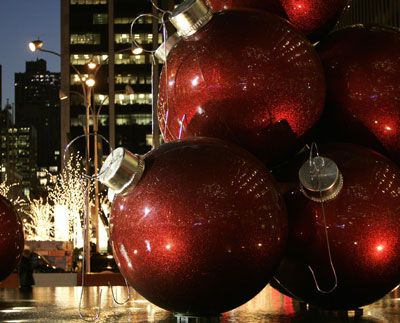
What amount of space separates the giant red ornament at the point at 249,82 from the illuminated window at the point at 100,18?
4080 inches

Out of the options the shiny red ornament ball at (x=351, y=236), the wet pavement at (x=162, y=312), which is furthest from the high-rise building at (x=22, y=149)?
the shiny red ornament ball at (x=351, y=236)

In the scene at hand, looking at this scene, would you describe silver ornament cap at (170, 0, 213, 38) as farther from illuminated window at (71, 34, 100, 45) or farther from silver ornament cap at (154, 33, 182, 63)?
illuminated window at (71, 34, 100, 45)

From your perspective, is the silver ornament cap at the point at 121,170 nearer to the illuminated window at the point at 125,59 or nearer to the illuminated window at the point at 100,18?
the illuminated window at the point at 125,59

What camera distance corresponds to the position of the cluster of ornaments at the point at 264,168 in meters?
3.42

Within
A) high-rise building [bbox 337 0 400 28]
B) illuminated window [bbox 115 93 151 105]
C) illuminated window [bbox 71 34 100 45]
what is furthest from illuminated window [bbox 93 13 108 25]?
high-rise building [bbox 337 0 400 28]

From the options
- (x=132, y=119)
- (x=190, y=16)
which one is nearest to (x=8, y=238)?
(x=190, y=16)

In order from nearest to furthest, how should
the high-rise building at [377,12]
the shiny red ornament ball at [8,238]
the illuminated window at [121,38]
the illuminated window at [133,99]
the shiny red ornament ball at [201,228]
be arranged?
1. the shiny red ornament ball at [201,228]
2. the shiny red ornament ball at [8,238]
3. the high-rise building at [377,12]
4. the illuminated window at [121,38]
5. the illuminated window at [133,99]

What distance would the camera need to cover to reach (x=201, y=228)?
3371 mm

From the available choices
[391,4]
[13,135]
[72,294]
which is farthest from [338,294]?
[13,135]

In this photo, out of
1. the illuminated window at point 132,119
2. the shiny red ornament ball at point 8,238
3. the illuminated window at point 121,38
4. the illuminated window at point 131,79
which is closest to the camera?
the shiny red ornament ball at point 8,238

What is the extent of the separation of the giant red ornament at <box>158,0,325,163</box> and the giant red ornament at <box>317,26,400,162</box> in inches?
8.4

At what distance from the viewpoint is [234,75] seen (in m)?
3.76

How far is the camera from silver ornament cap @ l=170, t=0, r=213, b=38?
381cm

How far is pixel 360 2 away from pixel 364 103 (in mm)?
51557
